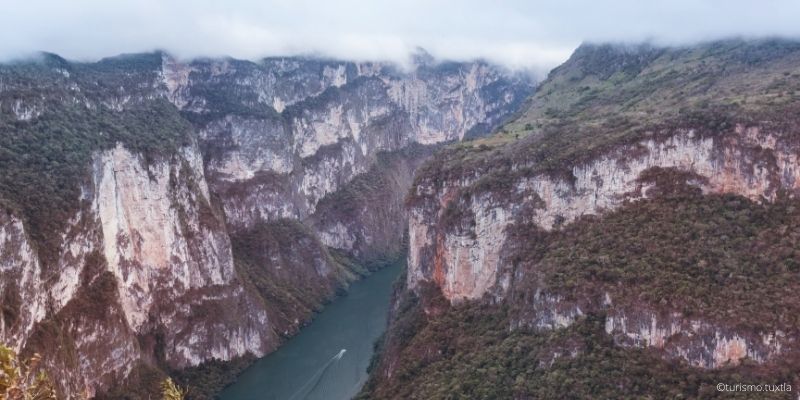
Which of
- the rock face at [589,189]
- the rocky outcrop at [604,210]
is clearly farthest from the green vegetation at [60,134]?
the rock face at [589,189]

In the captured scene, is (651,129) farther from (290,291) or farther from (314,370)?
(290,291)

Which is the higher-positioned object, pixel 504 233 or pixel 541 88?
pixel 541 88

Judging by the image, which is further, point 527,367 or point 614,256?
point 614,256

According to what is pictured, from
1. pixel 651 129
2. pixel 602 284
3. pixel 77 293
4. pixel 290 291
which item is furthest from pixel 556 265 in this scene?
pixel 290 291

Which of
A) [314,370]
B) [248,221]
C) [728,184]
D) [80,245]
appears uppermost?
[728,184]

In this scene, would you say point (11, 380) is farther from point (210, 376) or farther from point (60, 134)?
point (210, 376)

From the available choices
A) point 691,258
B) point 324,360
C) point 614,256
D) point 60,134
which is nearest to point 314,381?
point 324,360
